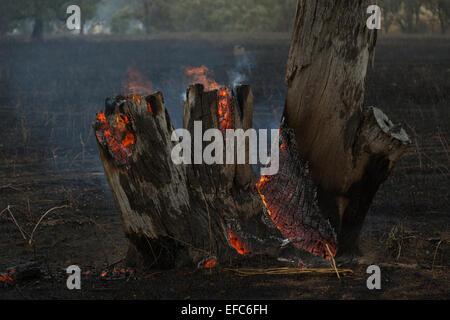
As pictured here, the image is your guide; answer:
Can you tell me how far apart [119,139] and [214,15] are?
26.4 metres

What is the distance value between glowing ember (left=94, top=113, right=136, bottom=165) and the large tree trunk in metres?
1.51

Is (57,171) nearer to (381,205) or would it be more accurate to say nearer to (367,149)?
(381,205)

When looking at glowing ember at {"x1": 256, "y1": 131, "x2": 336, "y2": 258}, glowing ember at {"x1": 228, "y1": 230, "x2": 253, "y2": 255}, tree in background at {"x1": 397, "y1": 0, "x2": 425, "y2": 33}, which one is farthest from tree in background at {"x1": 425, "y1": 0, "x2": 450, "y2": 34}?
glowing ember at {"x1": 228, "y1": 230, "x2": 253, "y2": 255}

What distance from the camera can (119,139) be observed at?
4168 mm

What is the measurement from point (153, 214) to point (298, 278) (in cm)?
121

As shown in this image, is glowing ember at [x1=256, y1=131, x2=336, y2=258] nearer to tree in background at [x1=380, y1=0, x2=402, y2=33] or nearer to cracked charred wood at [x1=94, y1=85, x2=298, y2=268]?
cracked charred wood at [x1=94, y1=85, x2=298, y2=268]

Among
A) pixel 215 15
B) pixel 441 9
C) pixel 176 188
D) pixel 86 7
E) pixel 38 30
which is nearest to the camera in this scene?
pixel 176 188

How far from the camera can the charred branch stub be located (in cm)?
416

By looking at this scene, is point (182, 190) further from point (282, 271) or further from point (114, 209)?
point (114, 209)

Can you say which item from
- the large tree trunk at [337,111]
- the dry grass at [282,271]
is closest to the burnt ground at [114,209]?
the dry grass at [282,271]

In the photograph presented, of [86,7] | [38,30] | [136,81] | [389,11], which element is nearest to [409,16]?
[389,11]

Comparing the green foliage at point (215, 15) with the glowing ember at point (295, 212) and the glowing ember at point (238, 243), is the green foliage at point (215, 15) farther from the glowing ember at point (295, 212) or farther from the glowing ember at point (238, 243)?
the glowing ember at point (238, 243)

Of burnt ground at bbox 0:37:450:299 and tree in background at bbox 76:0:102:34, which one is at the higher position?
tree in background at bbox 76:0:102:34
